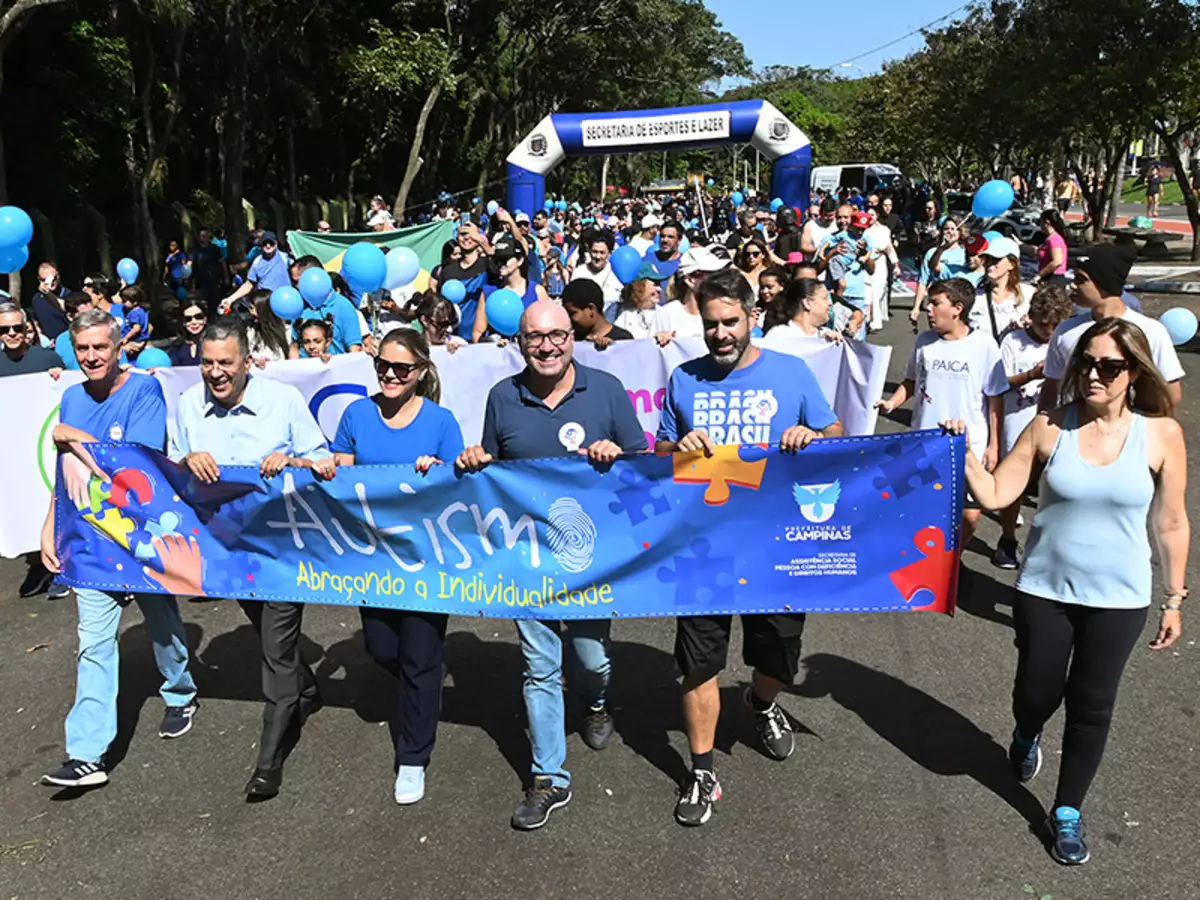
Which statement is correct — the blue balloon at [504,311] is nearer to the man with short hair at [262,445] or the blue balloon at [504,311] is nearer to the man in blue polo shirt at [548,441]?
the man with short hair at [262,445]

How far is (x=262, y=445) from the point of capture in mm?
4125

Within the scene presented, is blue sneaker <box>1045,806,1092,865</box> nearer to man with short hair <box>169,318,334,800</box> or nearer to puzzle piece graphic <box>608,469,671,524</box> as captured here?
puzzle piece graphic <box>608,469,671,524</box>

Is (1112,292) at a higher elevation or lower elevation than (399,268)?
higher

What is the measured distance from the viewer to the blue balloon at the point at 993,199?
9961 mm

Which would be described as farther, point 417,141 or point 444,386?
point 417,141

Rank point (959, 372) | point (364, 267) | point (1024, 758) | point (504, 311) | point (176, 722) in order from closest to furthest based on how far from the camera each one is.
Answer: point (1024, 758) → point (176, 722) → point (959, 372) → point (504, 311) → point (364, 267)

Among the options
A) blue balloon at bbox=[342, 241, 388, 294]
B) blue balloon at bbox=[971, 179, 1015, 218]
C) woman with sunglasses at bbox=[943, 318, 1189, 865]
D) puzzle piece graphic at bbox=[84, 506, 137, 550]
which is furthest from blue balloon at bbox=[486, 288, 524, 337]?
blue balloon at bbox=[971, 179, 1015, 218]

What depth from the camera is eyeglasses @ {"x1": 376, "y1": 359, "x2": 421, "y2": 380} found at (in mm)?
3797

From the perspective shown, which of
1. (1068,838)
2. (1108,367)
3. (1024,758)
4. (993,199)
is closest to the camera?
(1108,367)

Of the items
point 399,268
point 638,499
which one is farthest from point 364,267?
point 638,499

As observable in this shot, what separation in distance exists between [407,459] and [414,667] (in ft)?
2.57

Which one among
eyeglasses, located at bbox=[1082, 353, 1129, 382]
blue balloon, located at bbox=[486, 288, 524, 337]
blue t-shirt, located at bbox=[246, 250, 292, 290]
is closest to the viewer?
eyeglasses, located at bbox=[1082, 353, 1129, 382]

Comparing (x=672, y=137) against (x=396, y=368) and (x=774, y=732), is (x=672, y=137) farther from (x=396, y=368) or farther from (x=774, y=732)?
(x=774, y=732)

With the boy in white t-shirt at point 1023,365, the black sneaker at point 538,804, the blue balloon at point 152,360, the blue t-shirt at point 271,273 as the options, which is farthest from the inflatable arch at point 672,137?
the black sneaker at point 538,804
